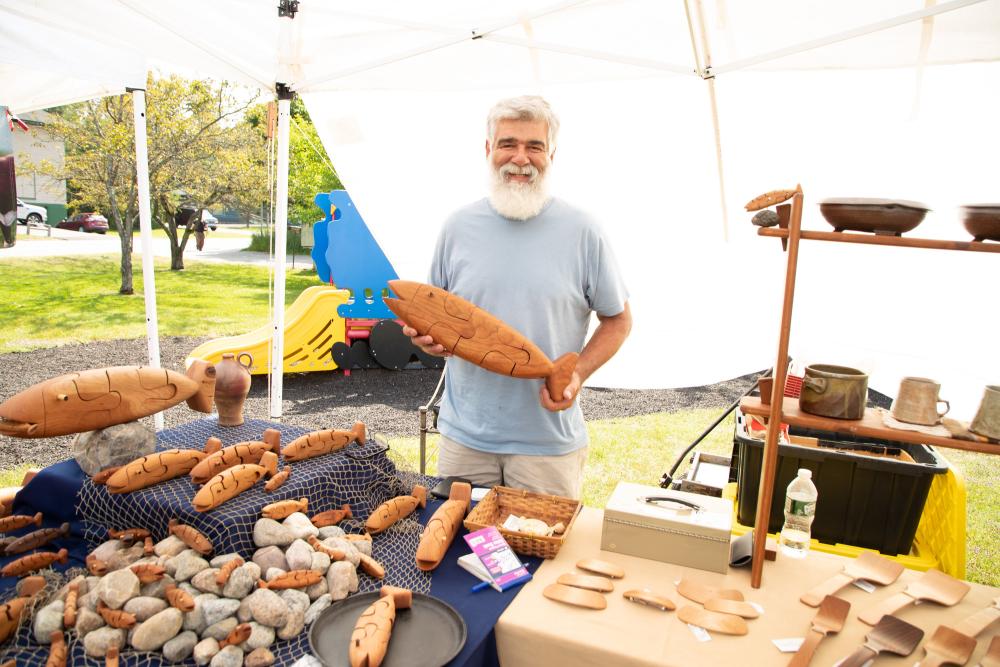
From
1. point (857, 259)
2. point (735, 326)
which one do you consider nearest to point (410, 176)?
point (735, 326)

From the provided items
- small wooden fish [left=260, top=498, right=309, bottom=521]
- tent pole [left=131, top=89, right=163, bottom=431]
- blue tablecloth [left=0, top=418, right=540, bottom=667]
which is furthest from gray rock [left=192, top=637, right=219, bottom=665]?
tent pole [left=131, top=89, right=163, bottom=431]

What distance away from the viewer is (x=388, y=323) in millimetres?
7777

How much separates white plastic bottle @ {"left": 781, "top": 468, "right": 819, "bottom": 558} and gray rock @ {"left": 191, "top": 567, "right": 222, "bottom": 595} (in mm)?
1490

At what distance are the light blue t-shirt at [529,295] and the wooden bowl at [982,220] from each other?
3.44 feet

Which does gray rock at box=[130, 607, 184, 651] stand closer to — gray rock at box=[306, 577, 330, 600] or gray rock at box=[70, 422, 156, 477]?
gray rock at box=[306, 577, 330, 600]

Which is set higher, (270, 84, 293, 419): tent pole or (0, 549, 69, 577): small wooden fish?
(270, 84, 293, 419): tent pole

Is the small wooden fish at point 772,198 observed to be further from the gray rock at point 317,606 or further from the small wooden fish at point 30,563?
the small wooden fish at point 30,563

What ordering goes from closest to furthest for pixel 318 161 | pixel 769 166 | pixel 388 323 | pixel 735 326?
pixel 769 166, pixel 735 326, pixel 388 323, pixel 318 161

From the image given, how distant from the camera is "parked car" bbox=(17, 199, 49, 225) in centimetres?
1744

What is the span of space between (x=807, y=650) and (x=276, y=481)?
139 centimetres

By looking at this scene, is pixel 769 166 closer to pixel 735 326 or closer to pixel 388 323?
pixel 735 326

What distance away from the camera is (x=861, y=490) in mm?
2617

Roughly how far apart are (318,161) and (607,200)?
1298 centimetres

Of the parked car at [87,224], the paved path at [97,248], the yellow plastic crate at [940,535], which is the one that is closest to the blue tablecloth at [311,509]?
the yellow plastic crate at [940,535]
